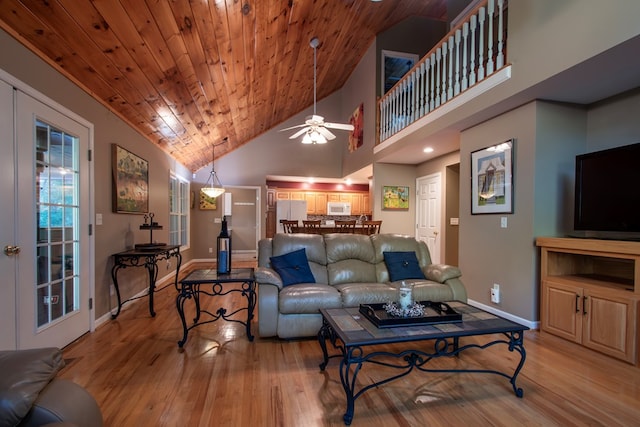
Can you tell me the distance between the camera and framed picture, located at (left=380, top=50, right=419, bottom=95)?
5809 millimetres

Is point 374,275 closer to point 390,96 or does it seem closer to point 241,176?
point 390,96

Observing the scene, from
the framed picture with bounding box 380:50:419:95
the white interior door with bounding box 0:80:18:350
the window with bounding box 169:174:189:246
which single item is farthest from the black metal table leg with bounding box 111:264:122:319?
the framed picture with bounding box 380:50:419:95

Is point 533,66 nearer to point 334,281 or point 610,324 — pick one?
point 610,324

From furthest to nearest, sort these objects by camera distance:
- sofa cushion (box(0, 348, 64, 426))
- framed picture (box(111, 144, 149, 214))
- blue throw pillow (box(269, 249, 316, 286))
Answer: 1. framed picture (box(111, 144, 149, 214))
2. blue throw pillow (box(269, 249, 316, 286))
3. sofa cushion (box(0, 348, 64, 426))

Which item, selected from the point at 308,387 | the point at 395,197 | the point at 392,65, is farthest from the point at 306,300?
the point at 392,65

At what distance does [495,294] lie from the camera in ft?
11.1

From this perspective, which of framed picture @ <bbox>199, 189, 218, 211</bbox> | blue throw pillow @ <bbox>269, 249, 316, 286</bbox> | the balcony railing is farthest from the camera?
framed picture @ <bbox>199, 189, 218, 211</bbox>

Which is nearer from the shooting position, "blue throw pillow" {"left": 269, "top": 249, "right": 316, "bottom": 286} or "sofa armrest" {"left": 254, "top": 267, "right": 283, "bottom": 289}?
"sofa armrest" {"left": 254, "top": 267, "right": 283, "bottom": 289}

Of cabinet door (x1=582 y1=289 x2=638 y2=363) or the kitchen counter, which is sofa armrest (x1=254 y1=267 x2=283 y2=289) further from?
cabinet door (x1=582 y1=289 x2=638 y2=363)

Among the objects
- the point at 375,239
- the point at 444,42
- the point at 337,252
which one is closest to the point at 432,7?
the point at 444,42

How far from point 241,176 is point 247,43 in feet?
15.7

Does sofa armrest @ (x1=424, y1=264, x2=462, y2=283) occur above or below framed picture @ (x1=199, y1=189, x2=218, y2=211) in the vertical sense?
below

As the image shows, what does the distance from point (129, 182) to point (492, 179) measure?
438 cm

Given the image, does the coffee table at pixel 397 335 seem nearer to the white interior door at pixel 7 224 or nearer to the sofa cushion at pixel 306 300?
the sofa cushion at pixel 306 300
